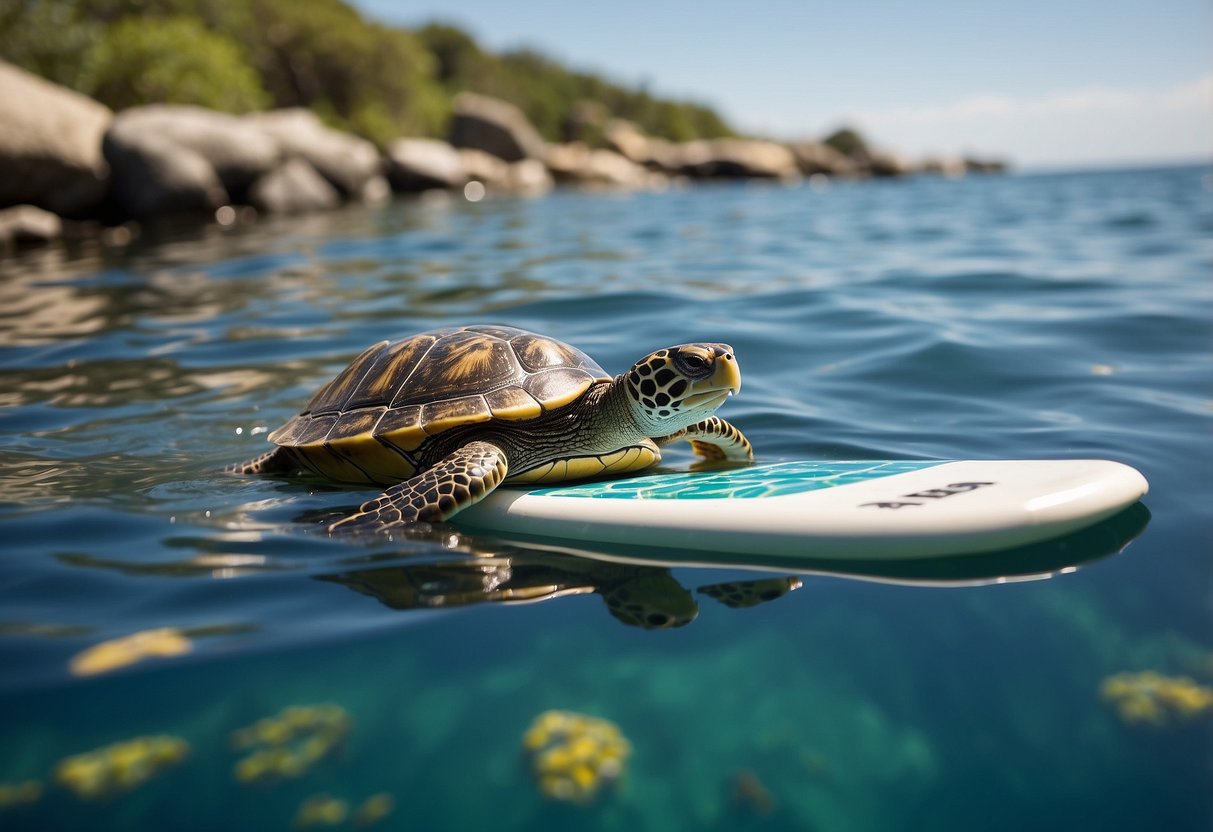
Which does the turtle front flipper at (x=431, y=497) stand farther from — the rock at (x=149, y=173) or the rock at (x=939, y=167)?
the rock at (x=939, y=167)

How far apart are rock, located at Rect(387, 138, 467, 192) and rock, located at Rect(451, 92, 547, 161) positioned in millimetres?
10907

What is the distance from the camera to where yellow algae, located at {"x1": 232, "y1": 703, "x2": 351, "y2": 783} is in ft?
7.31

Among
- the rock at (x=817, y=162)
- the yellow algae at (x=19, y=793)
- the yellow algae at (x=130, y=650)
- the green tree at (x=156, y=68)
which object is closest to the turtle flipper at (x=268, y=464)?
the yellow algae at (x=130, y=650)

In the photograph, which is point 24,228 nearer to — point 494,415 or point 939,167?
point 494,415

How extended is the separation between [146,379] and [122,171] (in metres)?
16.7

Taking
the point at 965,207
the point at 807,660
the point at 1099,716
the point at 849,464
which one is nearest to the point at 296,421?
the point at 849,464

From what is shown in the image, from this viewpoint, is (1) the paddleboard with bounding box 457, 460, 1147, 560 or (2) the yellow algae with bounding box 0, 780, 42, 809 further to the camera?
(1) the paddleboard with bounding box 457, 460, 1147, 560

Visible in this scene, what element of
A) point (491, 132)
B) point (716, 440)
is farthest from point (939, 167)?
point (716, 440)

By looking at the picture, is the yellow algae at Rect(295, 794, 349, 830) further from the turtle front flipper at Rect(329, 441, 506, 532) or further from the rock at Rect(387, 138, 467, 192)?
the rock at Rect(387, 138, 467, 192)

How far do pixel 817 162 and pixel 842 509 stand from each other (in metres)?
68.0

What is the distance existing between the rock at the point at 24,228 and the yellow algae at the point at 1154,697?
1910cm

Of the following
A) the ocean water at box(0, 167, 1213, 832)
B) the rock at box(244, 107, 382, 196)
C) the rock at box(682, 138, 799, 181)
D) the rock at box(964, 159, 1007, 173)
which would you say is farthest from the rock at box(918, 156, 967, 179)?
the ocean water at box(0, 167, 1213, 832)

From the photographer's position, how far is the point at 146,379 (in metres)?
6.51

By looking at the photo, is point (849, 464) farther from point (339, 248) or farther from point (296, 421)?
point (339, 248)
